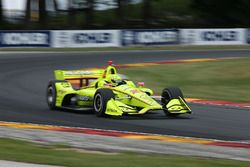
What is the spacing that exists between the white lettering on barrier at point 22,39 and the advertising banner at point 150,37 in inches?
189

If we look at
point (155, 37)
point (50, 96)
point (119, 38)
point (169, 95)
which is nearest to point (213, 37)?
point (155, 37)

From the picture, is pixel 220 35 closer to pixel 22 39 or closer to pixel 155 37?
pixel 155 37

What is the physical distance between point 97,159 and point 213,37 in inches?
1174

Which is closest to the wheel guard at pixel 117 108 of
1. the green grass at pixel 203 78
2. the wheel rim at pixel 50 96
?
the wheel rim at pixel 50 96

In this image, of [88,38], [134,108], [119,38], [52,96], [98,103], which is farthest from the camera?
[119,38]

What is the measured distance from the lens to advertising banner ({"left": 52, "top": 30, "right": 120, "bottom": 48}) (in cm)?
3419

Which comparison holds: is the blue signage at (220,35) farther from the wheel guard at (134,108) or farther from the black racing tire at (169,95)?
the wheel guard at (134,108)

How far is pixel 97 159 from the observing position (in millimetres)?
7168

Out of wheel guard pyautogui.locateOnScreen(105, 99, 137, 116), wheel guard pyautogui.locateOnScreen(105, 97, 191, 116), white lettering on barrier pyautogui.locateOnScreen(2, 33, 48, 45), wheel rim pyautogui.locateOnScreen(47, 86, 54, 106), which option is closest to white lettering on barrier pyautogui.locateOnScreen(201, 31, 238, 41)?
white lettering on barrier pyautogui.locateOnScreen(2, 33, 48, 45)

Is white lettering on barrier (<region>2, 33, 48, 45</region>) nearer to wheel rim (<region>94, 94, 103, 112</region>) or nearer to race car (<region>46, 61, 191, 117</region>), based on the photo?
race car (<region>46, 61, 191, 117</region>)

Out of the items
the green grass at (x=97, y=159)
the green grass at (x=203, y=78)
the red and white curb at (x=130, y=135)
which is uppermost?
the green grass at (x=97, y=159)

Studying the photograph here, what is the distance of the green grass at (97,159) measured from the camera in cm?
680

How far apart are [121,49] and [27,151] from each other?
25367mm

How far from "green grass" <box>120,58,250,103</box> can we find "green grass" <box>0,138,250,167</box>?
8.24m
